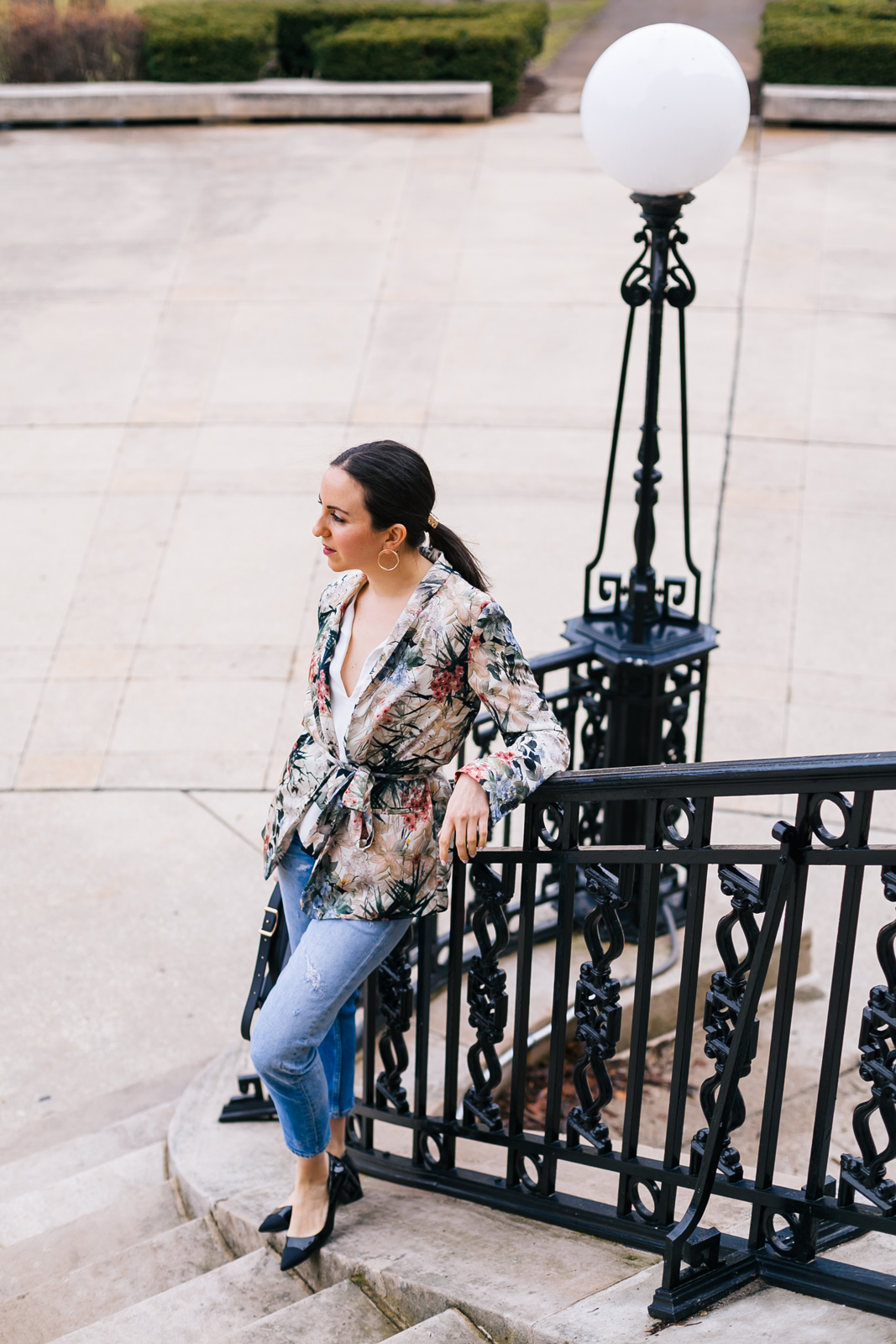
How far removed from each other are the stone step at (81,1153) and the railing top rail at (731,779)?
6.63ft

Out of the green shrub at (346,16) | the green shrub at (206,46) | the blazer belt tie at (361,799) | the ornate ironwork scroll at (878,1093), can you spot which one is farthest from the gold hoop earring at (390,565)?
the green shrub at (346,16)

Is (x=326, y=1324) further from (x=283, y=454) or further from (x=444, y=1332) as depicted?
(x=283, y=454)

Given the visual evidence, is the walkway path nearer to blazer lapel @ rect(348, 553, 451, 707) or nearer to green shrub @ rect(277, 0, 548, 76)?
→ green shrub @ rect(277, 0, 548, 76)

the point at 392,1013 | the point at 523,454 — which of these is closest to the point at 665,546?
the point at 523,454

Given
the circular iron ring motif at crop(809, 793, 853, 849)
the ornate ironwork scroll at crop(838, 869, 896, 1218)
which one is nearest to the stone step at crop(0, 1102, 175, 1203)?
the ornate ironwork scroll at crop(838, 869, 896, 1218)

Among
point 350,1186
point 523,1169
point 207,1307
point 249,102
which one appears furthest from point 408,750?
point 249,102

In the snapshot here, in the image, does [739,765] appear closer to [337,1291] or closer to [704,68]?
[337,1291]

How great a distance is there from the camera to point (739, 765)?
8.03 feet

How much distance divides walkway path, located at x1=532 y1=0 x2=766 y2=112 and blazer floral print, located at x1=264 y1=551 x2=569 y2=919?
12.1 metres

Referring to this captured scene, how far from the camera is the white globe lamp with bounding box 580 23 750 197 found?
3564 mm

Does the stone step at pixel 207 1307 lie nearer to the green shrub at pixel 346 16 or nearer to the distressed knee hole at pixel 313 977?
the distressed knee hole at pixel 313 977

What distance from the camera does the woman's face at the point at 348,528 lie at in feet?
9.20

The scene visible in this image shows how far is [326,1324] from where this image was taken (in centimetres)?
283

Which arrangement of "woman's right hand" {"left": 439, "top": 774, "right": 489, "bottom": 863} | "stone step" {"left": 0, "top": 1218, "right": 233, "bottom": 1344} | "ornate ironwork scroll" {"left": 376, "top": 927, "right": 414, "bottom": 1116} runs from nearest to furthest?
"woman's right hand" {"left": 439, "top": 774, "right": 489, "bottom": 863} < "stone step" {"left": 0, "top": 1218, "right": 233, "bottom": 1344} < "ornate ironwork scroll" {"left": 376, "top": 927, "right": 414, "bottom": 1116}
